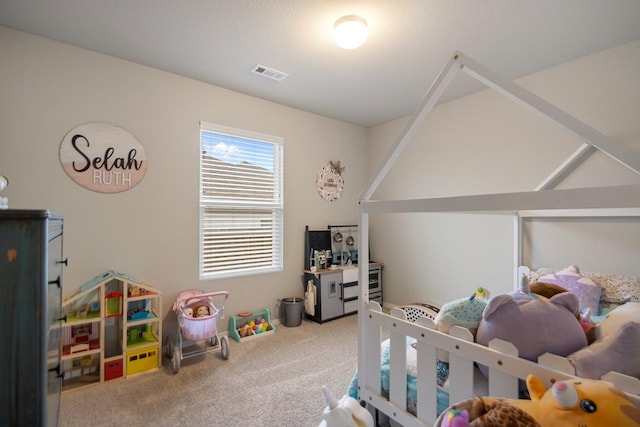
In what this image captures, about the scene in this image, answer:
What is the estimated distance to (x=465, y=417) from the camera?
30.5 inches

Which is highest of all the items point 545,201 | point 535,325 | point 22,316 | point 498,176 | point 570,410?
point 498,176

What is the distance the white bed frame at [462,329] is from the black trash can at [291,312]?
177 centimetres

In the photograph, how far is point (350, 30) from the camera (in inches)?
73.2

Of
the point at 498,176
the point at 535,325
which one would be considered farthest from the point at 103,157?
the point at 498,176

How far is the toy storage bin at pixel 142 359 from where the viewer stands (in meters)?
2.17

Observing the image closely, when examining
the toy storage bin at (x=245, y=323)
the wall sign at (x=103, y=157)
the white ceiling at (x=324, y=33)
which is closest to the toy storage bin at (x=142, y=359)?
the toy storage bin at (x=245, y=323)

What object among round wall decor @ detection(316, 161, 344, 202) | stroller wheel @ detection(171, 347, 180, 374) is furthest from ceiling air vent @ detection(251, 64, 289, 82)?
stroller wheel @ detection(171, 347, 180, 374)

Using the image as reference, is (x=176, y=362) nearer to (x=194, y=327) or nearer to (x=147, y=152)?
(x=194, y=327)

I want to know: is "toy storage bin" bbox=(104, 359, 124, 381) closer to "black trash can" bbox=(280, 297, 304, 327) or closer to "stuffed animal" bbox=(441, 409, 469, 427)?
"black trash can" bbox=(280, 297, 304, 327)

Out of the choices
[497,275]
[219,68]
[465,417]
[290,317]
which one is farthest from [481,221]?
[219,68]

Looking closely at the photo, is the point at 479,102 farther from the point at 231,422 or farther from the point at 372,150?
the point at 231,422

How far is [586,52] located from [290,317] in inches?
134

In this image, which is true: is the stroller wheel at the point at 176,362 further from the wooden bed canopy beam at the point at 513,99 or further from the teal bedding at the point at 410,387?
the wooden bed canopy beam at the point at 513,99

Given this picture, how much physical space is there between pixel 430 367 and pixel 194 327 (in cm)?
180
